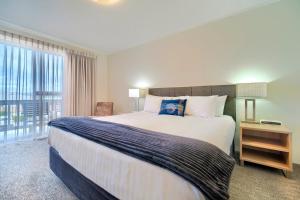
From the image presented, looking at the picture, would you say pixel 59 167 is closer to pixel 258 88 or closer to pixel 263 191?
pixel 263 191

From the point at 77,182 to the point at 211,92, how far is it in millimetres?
2558

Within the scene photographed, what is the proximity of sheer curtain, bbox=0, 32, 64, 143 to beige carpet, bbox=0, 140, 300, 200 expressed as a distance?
3.00ft

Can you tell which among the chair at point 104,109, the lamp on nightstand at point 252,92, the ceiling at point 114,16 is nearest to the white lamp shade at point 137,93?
the chair at point 104,109

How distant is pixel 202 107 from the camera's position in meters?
2.41

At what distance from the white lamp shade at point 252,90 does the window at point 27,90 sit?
3.99 meters

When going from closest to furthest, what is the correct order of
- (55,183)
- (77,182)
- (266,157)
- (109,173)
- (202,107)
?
1. (109,173)
2. (77,182)
3. (55,183)
4. (266,157)
5. (202,107)

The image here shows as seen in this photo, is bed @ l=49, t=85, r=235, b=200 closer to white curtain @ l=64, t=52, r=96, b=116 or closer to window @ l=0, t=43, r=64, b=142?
window @ l=0, t=43, r=64, b=142

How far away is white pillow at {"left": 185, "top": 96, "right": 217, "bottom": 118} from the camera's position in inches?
92.8

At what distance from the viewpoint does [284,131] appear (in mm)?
1789

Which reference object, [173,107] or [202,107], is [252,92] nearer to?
[202,107]

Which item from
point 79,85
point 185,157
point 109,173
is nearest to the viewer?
point 185,157

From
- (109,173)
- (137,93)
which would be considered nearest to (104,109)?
(137,93)

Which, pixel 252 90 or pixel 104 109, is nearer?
pixel 252 90

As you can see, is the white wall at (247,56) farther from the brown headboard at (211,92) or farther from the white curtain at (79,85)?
the white curtain at (79,85)
